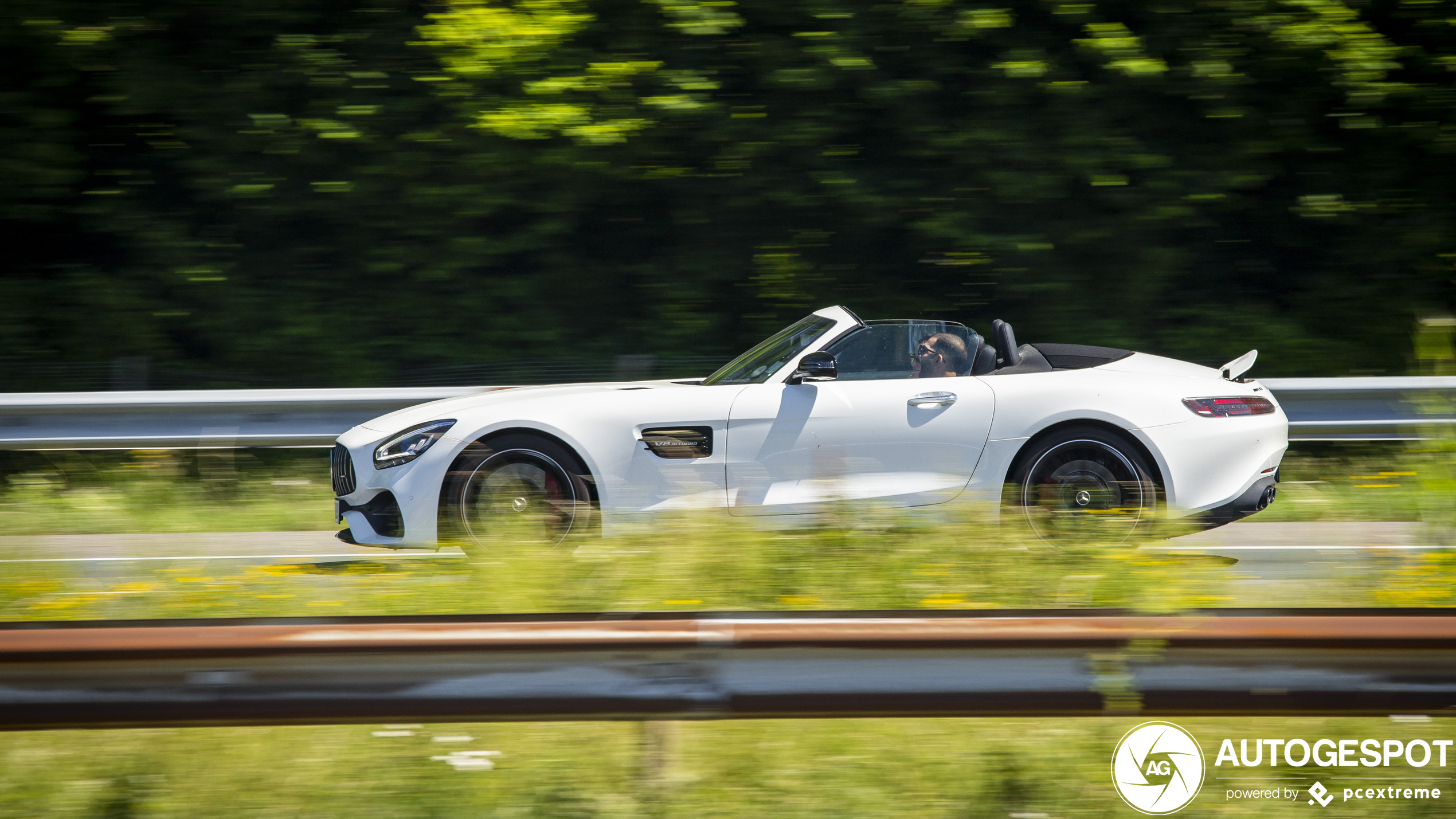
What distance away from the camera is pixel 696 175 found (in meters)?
8.90

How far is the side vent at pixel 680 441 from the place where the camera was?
4844 millimetres

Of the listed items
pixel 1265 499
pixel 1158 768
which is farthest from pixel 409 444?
pixel 1265 499

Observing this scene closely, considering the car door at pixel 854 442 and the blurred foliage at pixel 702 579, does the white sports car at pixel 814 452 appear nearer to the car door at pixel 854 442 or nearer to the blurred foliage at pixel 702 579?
the car door at pixel 854 442

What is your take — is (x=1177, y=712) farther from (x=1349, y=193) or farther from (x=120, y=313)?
(x=120, y=313)

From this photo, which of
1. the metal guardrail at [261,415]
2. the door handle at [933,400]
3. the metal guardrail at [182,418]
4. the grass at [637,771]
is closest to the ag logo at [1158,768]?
the grass at [637,771]

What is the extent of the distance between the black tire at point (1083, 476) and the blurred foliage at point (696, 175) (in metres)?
4.19

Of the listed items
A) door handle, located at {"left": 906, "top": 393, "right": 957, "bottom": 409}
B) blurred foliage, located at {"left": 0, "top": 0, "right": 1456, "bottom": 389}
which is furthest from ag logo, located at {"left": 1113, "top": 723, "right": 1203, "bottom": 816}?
blurred foliage, located at {"left": 0, "top": 0, "right": 1456, "bottom": 389}

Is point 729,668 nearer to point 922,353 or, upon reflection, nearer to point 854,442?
point 854,442

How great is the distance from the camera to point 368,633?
2051 millimetres

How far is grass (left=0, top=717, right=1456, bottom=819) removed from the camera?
97.5 inches

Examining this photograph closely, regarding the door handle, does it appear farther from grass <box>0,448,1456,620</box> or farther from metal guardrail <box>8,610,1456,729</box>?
metal guardrail <box>8,610,1456,729</box>

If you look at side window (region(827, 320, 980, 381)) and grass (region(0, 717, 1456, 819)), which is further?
side window (region(827, 320, 980, 381))

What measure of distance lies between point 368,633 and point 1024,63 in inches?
300

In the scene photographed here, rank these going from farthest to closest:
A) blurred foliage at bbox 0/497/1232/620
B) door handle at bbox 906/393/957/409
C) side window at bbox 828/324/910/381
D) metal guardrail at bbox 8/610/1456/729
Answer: side window at bbox 828/324/910/381 < door handle at bbox 906/393/957/409 < blurred foliage at bbox 0/497/1232/620 < metal guardrail at bbox 8/610/1456/729
